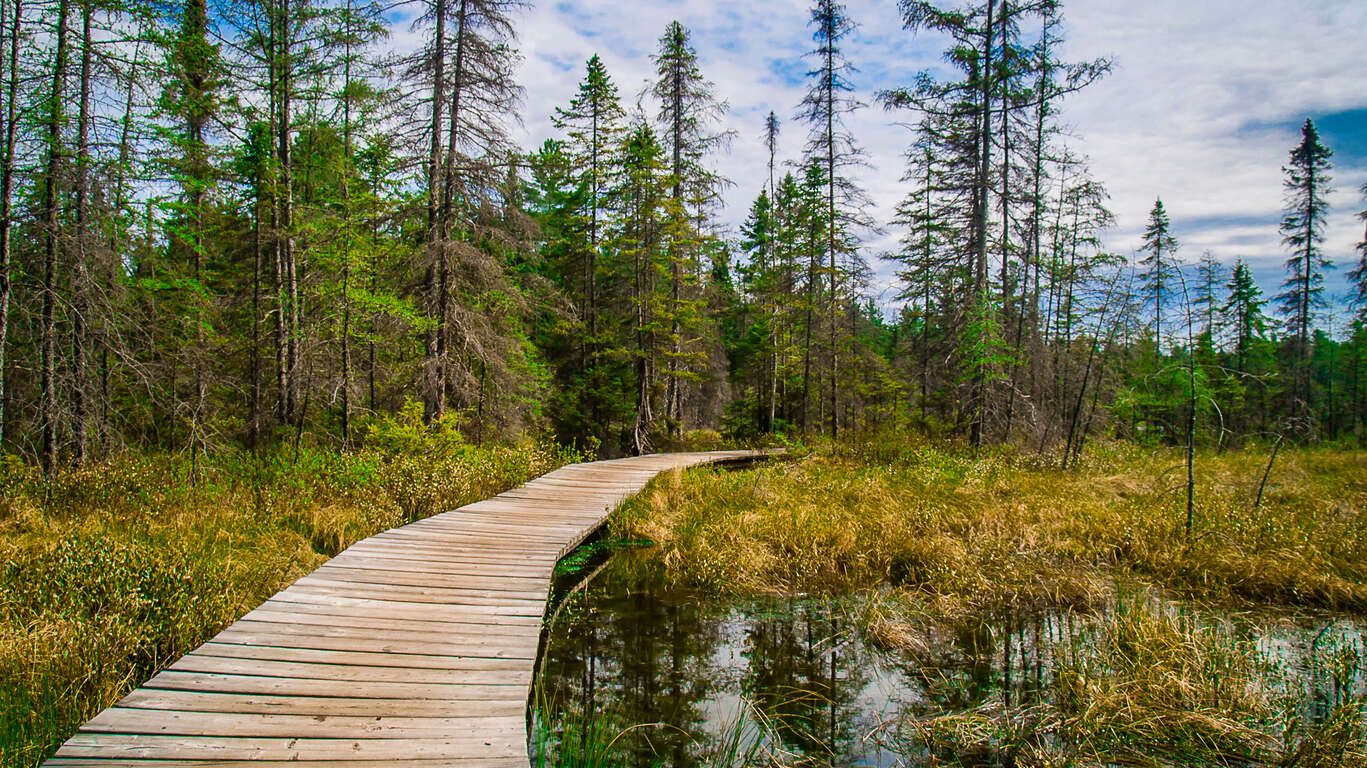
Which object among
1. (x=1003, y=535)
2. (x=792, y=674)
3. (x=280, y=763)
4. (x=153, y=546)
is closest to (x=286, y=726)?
(x=280, y=763)

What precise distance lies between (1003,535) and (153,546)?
9.71 meters

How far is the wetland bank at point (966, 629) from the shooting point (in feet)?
12.8

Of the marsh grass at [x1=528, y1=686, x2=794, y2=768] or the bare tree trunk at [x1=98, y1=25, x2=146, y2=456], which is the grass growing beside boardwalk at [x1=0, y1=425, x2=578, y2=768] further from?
the marsh grass at [x1=528, y1=686, x2=794, y2=768]

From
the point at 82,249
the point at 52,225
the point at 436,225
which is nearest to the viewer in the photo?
the point at 52,225

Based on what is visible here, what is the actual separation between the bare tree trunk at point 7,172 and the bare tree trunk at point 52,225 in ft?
1.11

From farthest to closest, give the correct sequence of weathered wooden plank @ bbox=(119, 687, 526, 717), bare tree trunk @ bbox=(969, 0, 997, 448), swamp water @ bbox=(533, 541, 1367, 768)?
bare tree trunk @ bbox=(969, 0, 997, 448) → swamp water @ bbox=(533, 541, 1367, 768) → weathered wooden plank @ bbox=(119, 687, 526, 717)

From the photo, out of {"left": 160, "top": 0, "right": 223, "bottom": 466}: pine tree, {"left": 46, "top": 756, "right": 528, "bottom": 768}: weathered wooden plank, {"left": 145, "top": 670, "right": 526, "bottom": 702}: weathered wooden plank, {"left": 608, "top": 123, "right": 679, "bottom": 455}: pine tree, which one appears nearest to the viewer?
{"left": 46, "top": 756, "right": 528, "bottom": 768}: weathered wooden plank

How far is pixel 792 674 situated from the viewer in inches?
201

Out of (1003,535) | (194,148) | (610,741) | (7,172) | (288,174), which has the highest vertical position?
(194,148)

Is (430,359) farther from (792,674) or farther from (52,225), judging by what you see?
(792,674)

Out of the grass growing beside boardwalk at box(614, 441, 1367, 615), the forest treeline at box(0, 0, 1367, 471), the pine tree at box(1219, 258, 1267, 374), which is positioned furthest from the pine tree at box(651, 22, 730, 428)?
the pine tree at box(1219, 258, 1267, 374)

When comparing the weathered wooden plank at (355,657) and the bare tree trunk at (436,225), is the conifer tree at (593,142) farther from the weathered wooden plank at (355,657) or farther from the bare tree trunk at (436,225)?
the weathered wooden plank at (355,657)

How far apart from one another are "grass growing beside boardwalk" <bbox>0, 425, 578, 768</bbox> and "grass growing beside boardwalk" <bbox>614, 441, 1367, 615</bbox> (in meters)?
3.88

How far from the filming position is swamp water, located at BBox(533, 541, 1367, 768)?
403cm
